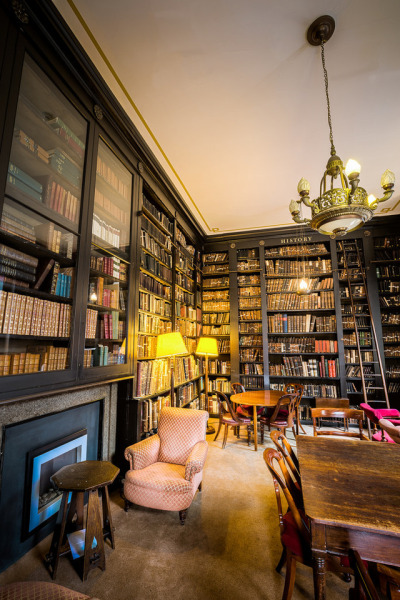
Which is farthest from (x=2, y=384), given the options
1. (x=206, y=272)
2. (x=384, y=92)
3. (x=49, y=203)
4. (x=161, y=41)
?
(x=206, y=272)

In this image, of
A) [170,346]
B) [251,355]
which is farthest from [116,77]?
[251,355]

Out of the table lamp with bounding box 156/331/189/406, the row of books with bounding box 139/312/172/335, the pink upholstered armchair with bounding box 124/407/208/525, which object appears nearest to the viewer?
the pink upholstered armchair with bounding box 124/407/208/525

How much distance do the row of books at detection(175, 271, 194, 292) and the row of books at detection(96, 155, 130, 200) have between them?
1.61 metres

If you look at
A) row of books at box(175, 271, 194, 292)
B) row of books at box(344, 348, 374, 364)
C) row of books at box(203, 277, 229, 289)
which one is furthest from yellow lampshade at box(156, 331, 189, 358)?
row of books at box(344, 348, 374, 364)

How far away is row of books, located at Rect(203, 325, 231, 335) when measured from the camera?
18.1ft

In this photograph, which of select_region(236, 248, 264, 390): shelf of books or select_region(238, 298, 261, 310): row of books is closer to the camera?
select_region(236, 248, 264, 390): shelf of books

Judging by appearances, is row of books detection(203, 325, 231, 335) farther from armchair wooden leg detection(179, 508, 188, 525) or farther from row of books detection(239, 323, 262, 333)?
armchair wooden leg detection(179, 508, 188, 525)

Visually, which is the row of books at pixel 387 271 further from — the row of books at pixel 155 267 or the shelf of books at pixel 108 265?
the shelf of books at pixel 108 265

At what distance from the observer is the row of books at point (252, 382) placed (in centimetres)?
511

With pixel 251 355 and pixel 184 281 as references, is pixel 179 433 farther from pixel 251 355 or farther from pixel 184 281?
pixel 251 355

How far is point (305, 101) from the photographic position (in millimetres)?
2562

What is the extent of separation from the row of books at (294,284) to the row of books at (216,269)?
0.92 meters

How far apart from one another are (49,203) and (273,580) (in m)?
2.79

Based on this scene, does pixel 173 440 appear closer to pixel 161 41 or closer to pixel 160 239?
pixel 160 239
